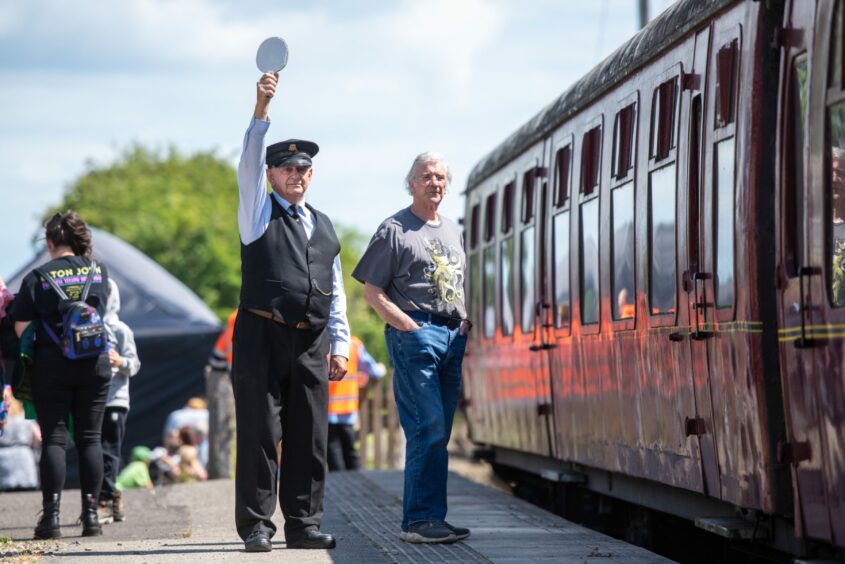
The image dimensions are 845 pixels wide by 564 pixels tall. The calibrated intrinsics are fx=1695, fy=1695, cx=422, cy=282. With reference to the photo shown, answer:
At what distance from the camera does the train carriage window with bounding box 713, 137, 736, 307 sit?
7.52m

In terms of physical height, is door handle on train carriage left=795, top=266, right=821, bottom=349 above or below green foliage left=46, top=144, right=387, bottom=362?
below

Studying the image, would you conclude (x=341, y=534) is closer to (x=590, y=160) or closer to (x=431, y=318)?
(x=431, y=318)

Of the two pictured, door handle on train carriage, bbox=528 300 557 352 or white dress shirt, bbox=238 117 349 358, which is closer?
white dress shirt, bbox=238 117 349 358

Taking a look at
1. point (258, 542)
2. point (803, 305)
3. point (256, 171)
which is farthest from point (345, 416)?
point (803, 305)

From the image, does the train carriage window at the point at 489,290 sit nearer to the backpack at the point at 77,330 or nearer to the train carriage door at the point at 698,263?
the backpack at the point at 77,330

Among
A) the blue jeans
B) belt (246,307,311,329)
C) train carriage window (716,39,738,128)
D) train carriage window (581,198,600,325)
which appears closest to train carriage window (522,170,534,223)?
train carriage window (581,198,600,325)

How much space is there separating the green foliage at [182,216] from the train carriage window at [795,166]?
43222 mm

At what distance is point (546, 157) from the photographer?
1270 centimetres

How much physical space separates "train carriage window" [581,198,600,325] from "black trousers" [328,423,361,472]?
5562mm

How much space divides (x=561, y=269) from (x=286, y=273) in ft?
12.5

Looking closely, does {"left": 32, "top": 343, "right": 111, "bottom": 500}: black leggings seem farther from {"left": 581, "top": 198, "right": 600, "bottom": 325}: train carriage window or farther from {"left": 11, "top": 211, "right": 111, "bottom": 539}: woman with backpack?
{"left": 581, "top": 198, "right": 600, "bottom": 325}: train carriage window

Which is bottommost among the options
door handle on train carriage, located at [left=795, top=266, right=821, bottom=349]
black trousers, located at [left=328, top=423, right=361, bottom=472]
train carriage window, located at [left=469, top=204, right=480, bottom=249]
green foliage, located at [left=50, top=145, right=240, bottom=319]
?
black trousers, located at [left=328, top=423, right=361, bottom=472]

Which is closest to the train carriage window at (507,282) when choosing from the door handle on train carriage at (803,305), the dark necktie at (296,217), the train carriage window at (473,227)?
the train carriage window at (473,227)

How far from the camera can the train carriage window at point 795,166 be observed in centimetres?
677
